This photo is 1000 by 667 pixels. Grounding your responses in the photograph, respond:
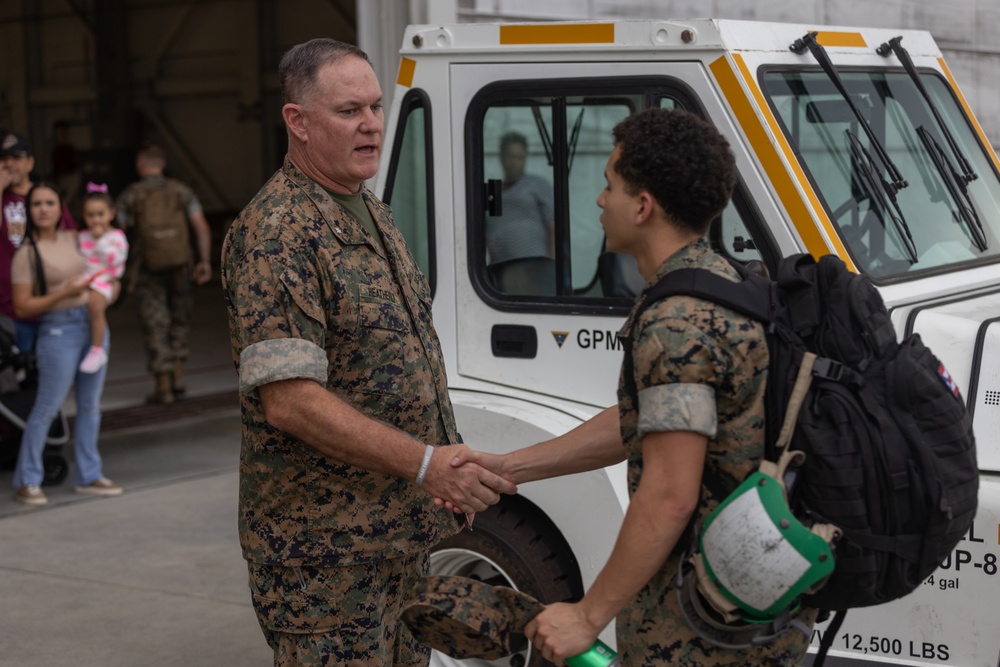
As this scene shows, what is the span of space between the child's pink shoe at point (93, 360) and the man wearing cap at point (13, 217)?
1.26 feet

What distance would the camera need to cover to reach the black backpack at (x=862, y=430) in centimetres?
238

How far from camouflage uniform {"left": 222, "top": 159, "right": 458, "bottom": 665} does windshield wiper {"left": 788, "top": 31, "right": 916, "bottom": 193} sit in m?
1.54

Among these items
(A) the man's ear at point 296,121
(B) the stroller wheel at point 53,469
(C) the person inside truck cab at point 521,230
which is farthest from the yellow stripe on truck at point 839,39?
(B) the stroller wheel at point 53,469

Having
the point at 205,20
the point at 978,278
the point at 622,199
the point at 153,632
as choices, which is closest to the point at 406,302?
the point at 622,199

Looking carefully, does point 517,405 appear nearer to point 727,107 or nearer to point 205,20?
point 727,107

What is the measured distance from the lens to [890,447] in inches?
93.4

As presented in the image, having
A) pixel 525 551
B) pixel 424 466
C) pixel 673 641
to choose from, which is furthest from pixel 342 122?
pixel 525 551

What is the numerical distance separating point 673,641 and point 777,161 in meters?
1.65

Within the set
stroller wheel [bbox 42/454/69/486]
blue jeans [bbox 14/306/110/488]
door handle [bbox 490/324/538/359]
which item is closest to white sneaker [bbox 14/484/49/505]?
blue jeans [bbox 14/306/110/488]

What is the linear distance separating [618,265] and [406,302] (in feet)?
3.42

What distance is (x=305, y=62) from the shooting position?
10.3 ft

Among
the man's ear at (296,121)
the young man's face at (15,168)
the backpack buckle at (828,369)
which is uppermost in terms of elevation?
the man's ear at (296,121)

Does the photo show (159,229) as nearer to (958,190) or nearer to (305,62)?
(958,190)

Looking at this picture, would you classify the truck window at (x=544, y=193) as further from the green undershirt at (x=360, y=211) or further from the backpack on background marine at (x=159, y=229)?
the backpack on background marine at (x=159, y=229)
